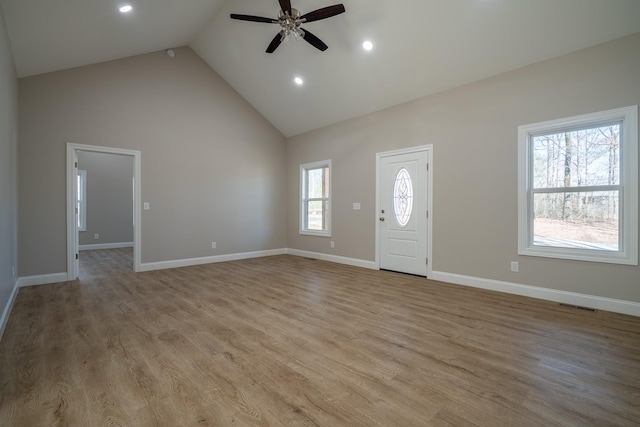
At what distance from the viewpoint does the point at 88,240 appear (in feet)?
26.9

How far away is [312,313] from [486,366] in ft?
5.44

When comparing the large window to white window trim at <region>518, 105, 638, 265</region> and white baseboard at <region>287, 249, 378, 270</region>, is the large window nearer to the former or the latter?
white baseboard at <region>287, 249, 378, 270</region>

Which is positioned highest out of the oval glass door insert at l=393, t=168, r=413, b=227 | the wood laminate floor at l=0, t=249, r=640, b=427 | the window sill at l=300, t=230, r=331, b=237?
the oval glass door insert at l=393, t=168, r=413, b=227

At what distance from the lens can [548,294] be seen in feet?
11.7

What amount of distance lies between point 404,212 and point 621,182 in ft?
8.63

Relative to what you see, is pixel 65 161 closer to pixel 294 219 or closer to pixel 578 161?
pixel 294 219

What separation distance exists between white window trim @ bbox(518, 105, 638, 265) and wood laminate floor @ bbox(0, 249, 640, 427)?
629mm

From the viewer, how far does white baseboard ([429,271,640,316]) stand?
3127mm

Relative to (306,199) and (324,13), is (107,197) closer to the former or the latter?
(306,199)

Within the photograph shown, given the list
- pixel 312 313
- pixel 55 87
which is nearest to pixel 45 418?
pixel 312 313

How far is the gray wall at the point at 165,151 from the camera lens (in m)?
4.37

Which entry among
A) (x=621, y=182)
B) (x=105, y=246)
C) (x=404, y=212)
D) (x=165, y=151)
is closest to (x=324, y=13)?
(x=404, y=212)

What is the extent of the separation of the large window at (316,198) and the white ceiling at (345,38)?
4.21 ft

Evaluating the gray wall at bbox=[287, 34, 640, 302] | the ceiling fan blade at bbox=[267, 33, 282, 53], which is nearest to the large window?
the gray wall at bbox=[287, 34, 640, 302]
